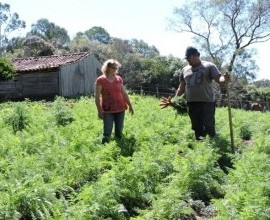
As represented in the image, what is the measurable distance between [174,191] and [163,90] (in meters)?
40.1

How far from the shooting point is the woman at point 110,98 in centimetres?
869

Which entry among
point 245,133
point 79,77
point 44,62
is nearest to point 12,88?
point 44,62

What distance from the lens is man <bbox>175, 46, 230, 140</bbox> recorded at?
29.3 ft

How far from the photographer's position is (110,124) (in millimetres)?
8773

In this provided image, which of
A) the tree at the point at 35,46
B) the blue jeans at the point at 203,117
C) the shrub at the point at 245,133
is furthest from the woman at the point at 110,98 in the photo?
the tree at the point at 35,46

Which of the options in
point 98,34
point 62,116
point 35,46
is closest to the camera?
point 62,116

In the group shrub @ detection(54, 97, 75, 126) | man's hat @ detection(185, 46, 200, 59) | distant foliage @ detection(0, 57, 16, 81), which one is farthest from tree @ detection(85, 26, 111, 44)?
man's hat @ detection(185, 46, 200, 59)

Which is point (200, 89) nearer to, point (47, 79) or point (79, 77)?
point (47, 79)

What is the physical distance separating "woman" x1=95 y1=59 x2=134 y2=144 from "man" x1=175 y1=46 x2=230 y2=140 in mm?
1377

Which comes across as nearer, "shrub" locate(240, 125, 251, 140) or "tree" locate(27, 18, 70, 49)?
"shrub" locate(240, 125, 251, 140)

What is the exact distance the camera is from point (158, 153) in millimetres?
7469

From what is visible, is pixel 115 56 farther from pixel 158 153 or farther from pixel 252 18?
pixel 158 153

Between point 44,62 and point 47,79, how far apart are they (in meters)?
2.14

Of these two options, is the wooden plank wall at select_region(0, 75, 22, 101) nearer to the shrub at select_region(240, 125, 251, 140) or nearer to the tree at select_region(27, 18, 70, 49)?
the shrub at select_region(240, 125, 251, 140)
